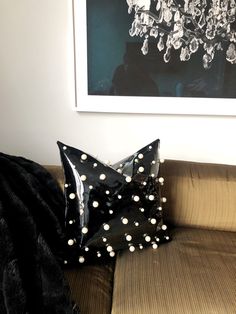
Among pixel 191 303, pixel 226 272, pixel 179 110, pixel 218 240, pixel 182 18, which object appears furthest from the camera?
pixel 179 110

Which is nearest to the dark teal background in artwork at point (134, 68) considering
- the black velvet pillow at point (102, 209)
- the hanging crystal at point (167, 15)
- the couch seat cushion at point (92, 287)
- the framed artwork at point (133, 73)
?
the framed artwork at point (133, 73)

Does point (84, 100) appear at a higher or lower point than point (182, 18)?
lower

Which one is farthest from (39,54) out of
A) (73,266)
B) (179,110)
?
(73,266)

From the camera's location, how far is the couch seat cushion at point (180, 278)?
1164mm

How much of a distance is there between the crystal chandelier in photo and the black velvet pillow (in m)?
0.65

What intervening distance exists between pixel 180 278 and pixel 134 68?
0.98 metres

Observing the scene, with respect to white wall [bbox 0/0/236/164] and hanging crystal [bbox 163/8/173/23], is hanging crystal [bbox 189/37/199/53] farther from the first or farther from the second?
white wall [bbox 0/0/236/164]

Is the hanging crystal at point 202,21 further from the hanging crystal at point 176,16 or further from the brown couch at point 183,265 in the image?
the brown couch at point 183,265

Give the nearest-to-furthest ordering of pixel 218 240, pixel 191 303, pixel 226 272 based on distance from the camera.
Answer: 1. pixel 191 303
2. pixel 226 272
3. pixel 218 240

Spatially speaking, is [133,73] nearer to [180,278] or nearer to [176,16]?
[176,16]

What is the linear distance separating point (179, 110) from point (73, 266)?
2.92 ft

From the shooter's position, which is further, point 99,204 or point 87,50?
point 87,50

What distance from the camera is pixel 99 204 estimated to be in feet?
4.57

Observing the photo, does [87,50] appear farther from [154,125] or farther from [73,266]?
[73,266]
